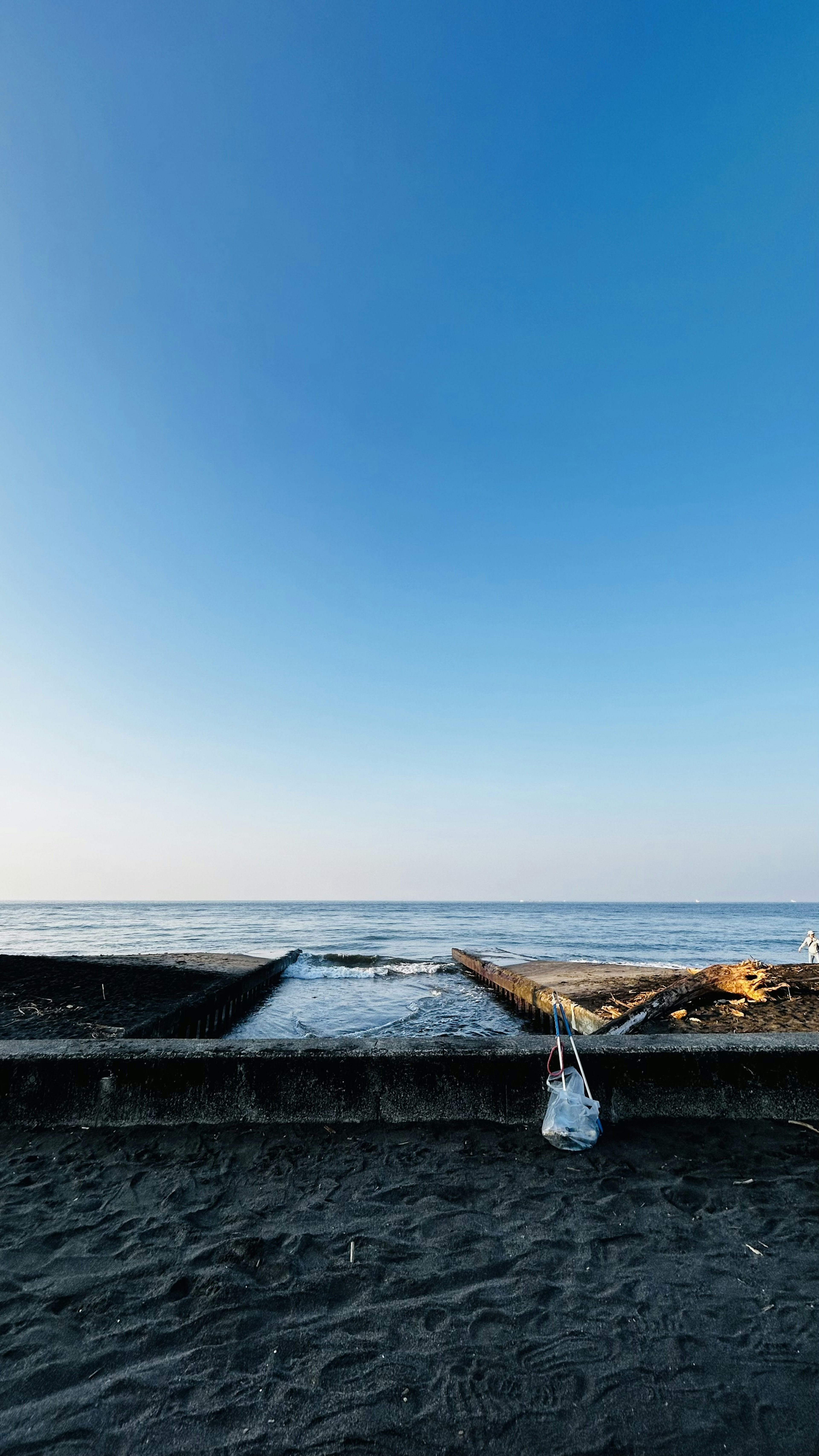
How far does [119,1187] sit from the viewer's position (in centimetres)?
347

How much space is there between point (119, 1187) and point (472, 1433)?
2415 millimetres

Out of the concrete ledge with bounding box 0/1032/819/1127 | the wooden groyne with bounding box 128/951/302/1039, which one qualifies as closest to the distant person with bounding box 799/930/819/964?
the concrete ledge with bounding box 0/1032/819/1127

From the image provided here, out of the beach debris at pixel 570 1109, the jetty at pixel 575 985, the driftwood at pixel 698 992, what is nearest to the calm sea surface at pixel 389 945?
the jetty at pixel 575 985

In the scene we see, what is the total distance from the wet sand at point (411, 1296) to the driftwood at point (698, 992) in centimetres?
462

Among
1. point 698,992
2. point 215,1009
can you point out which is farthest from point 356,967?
point 698,992

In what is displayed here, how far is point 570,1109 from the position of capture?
403 cm

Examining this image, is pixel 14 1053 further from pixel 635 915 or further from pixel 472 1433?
pixel 635 915

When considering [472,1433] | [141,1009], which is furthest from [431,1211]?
[141,1009]

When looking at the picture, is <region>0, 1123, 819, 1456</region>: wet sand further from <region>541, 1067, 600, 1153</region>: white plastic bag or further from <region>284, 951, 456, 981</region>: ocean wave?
<region>284, 951, 456, 981</region>: ocean wave

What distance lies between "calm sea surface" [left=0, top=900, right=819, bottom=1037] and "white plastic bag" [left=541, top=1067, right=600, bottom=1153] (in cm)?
668

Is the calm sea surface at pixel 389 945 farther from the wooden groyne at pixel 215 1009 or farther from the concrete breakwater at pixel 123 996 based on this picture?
the concrete breakwater at pixel 123 996

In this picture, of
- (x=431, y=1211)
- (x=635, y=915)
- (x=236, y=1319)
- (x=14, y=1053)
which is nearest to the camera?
(x=236, y=1319)

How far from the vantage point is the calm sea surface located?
13.5 metres

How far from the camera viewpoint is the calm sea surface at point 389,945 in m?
13.5
